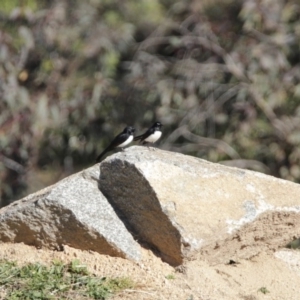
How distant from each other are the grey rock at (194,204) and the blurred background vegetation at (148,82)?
5353 mm

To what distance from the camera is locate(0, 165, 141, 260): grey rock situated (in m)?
6.10

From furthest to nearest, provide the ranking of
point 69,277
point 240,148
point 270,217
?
1. point 240,148
2. point 270,217
3. point 69,277

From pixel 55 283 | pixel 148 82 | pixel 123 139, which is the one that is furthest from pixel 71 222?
pixel 148 82

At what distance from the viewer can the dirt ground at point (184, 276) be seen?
19.1ft

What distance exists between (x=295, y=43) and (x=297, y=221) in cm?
612

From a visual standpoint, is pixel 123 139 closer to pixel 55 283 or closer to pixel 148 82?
pixel 55 283

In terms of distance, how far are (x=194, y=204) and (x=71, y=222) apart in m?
0.94

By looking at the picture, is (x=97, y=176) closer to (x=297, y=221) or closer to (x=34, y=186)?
(x=297, y=221)

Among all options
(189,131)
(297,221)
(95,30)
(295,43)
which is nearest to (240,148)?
(189,131)

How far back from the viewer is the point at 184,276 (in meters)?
6.00

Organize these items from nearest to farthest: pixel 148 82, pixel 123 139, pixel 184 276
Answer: pixel 184 276
pixel 123 139
pixel 148 82

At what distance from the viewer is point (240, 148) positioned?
11969mm

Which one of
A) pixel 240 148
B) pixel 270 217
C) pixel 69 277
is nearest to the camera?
pixel 69 277

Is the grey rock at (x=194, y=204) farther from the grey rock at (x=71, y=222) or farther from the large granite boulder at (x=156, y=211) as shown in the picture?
the grey rock at (x=71, y=222)
